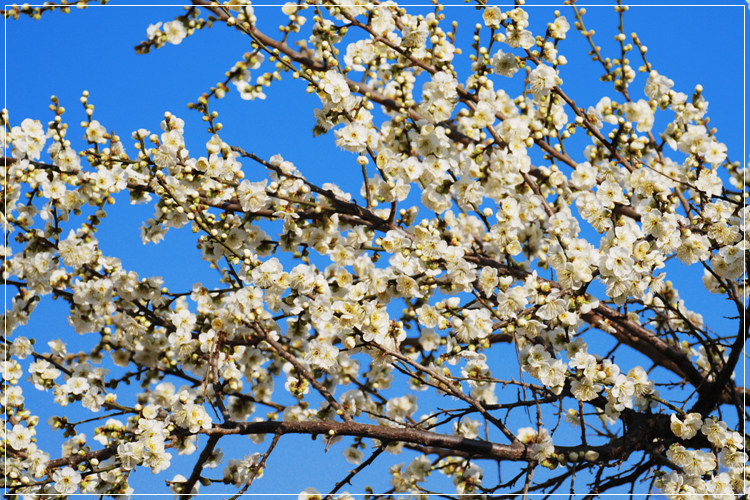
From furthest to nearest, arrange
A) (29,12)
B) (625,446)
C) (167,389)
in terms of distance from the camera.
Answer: (29,12) < (167,389) < (625,446)

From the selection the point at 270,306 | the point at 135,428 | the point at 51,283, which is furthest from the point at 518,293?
the point at 51,283

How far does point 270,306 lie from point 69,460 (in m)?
1.13

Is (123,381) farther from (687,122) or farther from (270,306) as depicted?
(687,122)

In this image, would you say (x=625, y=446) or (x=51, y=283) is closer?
(x=625, y=446)

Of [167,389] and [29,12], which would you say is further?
[29,12]

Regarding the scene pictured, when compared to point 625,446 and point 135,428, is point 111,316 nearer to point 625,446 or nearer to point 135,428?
point 135,428

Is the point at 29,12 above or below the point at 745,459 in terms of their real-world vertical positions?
above

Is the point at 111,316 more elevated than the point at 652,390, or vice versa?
the point at 111,316

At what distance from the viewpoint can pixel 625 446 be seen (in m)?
3.66

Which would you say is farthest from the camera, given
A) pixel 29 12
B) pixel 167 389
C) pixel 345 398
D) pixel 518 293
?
pixel 345 398

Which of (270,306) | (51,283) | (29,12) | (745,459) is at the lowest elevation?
(745,459)

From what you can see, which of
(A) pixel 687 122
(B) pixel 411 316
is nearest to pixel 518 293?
(B) pixel 411 316

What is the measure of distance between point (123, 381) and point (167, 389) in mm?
471

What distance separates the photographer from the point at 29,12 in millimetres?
4344
